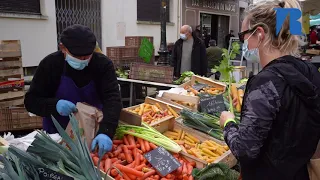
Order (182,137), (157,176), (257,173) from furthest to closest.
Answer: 1. (182,137)
2. (157,176)
3. (257,173)

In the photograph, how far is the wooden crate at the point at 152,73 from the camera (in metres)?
5.94

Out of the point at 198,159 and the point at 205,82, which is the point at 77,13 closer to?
the point at 205,82

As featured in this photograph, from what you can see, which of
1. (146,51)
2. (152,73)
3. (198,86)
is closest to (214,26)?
(146,51)

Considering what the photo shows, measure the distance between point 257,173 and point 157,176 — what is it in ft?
3.39

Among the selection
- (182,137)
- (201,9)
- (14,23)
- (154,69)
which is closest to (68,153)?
(182,137)

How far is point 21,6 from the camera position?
8.63 meters

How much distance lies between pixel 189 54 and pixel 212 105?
327cm

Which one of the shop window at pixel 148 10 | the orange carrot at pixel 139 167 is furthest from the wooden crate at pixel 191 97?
the shop window at pixel 148 10

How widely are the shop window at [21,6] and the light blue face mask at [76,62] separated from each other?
685 cm

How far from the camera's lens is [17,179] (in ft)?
5.24

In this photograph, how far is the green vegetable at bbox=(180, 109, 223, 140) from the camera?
3.27 metres

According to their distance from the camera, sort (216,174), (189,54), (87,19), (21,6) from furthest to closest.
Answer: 1. (87,19)
2. (21,6)
3. (189,54)
4. (216,174)

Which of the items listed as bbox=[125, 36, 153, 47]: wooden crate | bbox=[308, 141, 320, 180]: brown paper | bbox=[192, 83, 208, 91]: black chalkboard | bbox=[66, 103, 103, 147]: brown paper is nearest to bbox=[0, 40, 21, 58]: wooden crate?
bbox=[125, 36, 153, 47]: wooden crate

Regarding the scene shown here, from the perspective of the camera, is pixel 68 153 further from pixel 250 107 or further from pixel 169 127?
pixel 169 127
